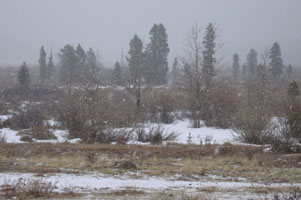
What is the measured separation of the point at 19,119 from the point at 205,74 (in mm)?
17381

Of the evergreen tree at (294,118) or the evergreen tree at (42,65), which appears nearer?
the evergreen tree at (294,118)

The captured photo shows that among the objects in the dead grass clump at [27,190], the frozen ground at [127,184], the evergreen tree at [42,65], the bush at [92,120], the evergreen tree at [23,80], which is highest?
the evergreen tree at [42,65]

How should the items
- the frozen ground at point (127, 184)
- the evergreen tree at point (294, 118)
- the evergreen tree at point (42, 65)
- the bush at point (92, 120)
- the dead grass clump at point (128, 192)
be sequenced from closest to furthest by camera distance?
the dead grass clump at point (128, 192) → the frozen ground at point (127, 184) → the evergreen tree at point (294, 118) → the bush at point (92, 120) → the evergreen tree at point (42, 65)

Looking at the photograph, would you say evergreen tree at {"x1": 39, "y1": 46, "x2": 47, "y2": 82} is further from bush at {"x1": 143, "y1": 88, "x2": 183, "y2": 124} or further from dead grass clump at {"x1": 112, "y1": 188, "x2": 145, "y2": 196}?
dead grass clump at {"x1": 112, "y1": 188, "x2": 145, "y2": 196}

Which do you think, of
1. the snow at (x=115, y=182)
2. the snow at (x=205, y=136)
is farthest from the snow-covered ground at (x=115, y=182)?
the snow at (x=205, y=136)

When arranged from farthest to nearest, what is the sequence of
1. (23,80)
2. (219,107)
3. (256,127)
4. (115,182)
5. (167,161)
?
(23,80) < (219,107) < (256,127) < (167,161) < (115,182)

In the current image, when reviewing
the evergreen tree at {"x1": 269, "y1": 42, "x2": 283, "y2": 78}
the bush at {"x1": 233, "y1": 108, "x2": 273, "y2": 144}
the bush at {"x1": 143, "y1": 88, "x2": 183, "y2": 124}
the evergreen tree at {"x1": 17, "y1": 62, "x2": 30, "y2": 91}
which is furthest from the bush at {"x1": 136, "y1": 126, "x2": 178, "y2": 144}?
the evergreen tree at {"x1": 269, "y1": 42, "x2": 283, "y2": 78}

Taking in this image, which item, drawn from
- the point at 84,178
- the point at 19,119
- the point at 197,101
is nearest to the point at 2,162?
the point at 84,178

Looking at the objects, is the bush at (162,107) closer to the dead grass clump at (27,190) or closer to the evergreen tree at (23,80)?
the dead grass clump at (27,190)

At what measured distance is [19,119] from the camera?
78.2 ft

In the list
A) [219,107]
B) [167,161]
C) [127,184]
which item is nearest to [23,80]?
[219,107]

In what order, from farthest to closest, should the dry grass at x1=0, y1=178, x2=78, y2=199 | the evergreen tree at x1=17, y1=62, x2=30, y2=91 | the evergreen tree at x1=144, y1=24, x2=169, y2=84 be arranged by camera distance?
the evergreen tree at x1=144, y1=24, x2=169, y2=84 → the evergreen tree at x1=17, y1=62, x2=30, y2=91 → the dry grass at x1=0, y1=178, x2=78, y2=199

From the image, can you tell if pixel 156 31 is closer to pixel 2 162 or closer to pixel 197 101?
pixel 197 101

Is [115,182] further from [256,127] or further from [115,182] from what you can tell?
[256,127]
